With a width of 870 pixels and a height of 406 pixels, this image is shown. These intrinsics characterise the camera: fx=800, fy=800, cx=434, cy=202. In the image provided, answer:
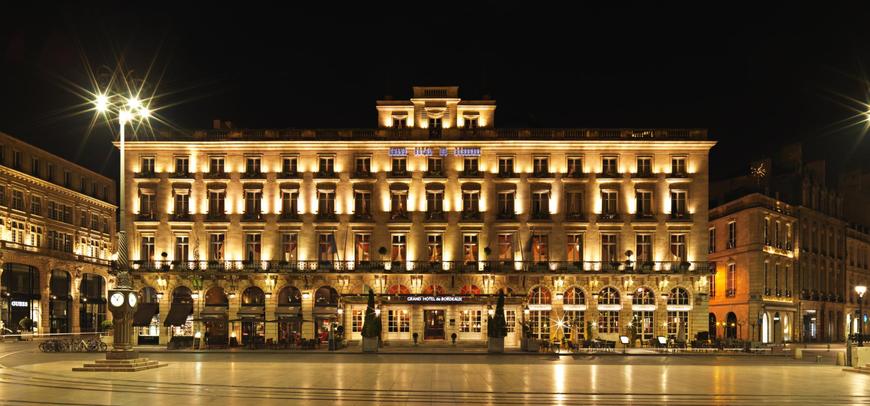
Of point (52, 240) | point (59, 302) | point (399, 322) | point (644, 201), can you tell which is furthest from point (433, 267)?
point (52, 240)

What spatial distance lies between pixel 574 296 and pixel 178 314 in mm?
31157

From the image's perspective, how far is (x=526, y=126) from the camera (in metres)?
72.9

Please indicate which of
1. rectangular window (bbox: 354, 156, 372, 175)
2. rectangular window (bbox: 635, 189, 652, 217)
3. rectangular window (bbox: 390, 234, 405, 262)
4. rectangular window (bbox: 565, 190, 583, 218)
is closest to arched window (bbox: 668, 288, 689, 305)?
rectangular window (bbox: 635, 189, 652, 217)

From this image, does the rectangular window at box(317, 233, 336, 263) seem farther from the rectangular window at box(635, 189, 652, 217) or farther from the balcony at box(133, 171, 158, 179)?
the rectangular window at box(635, 189, 652, 217)

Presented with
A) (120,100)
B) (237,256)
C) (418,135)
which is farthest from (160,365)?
(418,135)

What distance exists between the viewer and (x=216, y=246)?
65375 millimetres

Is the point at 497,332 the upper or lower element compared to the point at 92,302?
upper

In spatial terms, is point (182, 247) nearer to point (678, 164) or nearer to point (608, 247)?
point (608, 247)

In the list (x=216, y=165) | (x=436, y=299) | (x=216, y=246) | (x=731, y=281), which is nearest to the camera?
(x=436, y=299)

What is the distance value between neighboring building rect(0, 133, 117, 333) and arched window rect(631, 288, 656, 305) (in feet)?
182

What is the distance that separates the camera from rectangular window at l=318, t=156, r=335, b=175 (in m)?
65.8

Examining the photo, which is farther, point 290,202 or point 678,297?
point 290,202

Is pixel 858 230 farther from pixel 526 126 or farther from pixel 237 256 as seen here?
pixel 237 256

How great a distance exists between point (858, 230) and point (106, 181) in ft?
298
